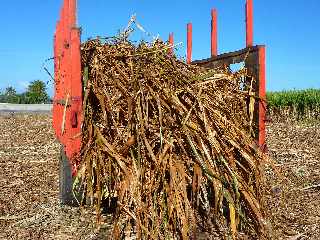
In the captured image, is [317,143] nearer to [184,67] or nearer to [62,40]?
[184,67]

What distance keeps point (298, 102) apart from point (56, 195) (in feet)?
61.6

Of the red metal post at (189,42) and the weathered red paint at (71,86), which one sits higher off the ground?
the red metal post at (189,42)

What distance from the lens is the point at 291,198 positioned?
5.00m

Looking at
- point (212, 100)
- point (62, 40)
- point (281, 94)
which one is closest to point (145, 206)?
point (212, 100)

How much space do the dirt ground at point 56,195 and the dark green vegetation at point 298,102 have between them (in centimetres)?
1179

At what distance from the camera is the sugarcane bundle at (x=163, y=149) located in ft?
10.7

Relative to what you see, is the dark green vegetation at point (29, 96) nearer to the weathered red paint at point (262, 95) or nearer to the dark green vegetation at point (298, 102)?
the dark green vegetation at point (298, 102)

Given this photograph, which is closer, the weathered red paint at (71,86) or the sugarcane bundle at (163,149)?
the sugarcane bundle at (163,149)

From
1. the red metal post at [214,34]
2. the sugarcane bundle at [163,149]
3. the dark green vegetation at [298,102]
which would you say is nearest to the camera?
the sugarcane bundle at [163,149]

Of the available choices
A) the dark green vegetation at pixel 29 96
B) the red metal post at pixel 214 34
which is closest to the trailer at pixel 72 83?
the red metal post at pixel 214 34

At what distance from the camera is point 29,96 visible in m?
38.8

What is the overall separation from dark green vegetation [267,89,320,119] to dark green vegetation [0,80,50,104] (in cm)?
1960

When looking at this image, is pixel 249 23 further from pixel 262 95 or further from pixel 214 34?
pixel 214 34

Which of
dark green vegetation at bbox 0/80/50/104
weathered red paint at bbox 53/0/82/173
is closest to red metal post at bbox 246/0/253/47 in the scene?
weathered red paint at bbox 53/0/82/173
